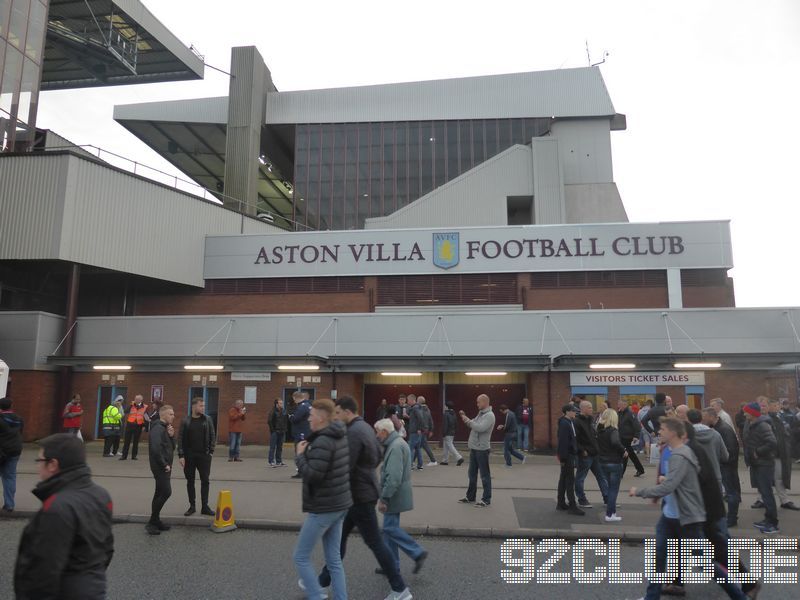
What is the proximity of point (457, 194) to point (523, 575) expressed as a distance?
26303 millimetres

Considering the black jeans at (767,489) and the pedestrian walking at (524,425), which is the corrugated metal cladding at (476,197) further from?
the black jeans at (767,489)

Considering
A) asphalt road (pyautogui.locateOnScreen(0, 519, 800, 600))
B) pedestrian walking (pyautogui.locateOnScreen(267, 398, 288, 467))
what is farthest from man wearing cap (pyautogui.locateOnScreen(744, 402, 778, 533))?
pedestrian walking (pyautogui.locateOnScreen(267, 398, 288, 467))

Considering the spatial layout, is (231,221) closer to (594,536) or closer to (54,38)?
(54,38)

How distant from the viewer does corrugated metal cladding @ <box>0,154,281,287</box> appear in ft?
66.7

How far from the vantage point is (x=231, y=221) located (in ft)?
87.3

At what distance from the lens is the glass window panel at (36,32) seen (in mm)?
23672

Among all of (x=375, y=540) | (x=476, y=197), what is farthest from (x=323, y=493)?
(x=476, y=197)

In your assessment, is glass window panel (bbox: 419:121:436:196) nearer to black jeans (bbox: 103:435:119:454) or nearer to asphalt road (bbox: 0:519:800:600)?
black jeans (bbox: 103:435:119:454)

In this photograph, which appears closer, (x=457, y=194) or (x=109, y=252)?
(x=109, y=252)

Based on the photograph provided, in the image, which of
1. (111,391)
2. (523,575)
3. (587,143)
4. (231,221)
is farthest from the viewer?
(587,143)

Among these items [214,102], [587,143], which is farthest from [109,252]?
[587,143]

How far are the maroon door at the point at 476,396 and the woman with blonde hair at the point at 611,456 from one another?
12054 millimetres

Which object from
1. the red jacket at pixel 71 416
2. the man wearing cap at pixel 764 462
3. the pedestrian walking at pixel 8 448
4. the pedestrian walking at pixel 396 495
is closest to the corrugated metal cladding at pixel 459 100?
the red jacket at pixel 71 416

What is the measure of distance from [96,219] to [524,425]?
17115 millimetres
